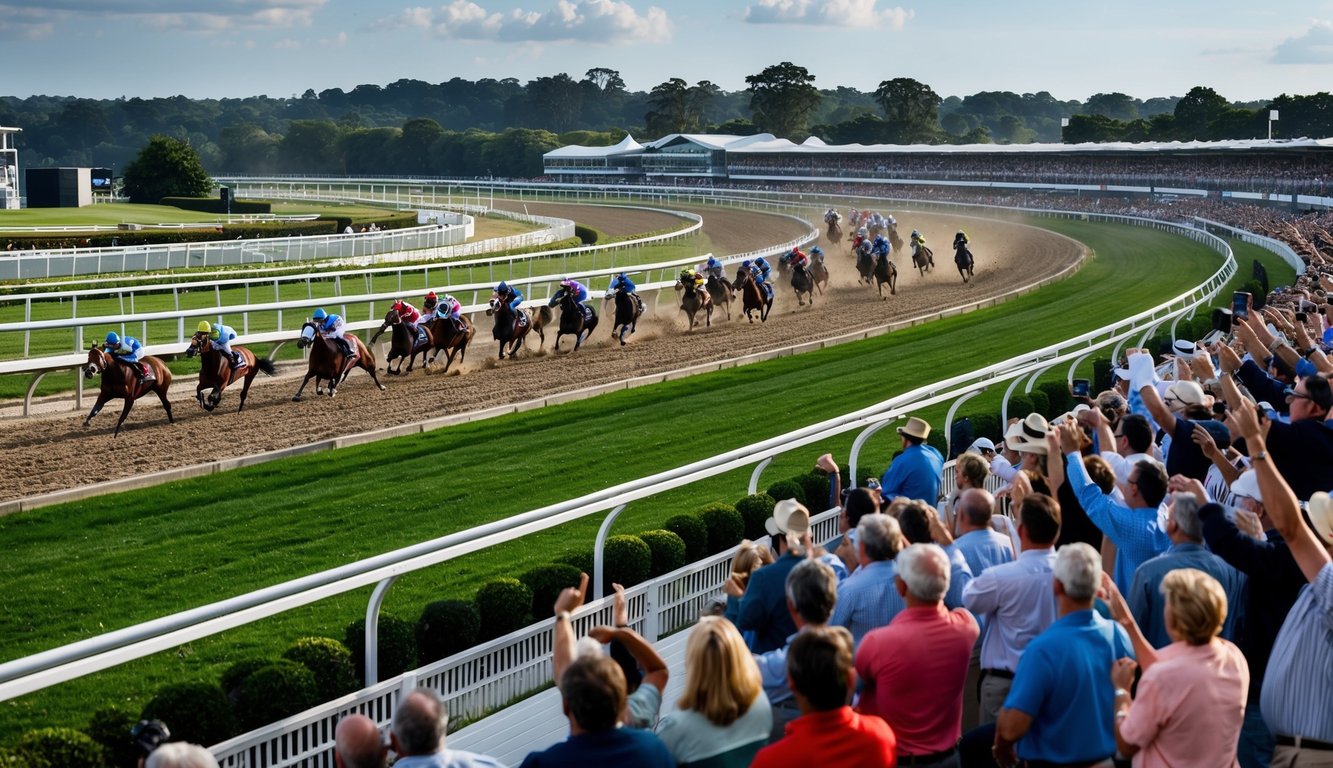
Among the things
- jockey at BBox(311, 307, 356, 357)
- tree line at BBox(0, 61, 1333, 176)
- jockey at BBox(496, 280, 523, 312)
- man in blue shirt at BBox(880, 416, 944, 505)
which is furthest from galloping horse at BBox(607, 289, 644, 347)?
tree line at BBox(0, 61, 1333, 176)

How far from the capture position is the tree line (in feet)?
275

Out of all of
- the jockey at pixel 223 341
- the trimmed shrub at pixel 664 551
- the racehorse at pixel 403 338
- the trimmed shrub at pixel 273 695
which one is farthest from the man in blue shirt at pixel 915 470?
the racehorse at pixel 403 338

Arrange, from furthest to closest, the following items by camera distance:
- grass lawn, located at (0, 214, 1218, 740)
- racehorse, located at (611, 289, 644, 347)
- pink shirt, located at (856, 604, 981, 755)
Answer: racehorse, located at (611, 289, 644, 347)
grass lawn, located at (0, 214, 1218, 740)
pink shirt, located at (856, 604, 981, 755)

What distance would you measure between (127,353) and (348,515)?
3537 mm

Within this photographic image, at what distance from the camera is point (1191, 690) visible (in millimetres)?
3191

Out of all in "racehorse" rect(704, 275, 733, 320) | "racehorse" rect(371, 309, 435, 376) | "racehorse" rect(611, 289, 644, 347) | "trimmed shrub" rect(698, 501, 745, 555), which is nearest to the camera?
"trimmed shrub" rect(698, 501, 745, 555)

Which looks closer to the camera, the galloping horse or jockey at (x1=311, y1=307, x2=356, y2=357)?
jockey at (x1=311, y1=307, x2=356, y2=357)

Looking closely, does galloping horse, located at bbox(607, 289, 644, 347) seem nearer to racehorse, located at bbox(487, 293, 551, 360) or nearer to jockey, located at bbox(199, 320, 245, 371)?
racehorse, located at bbox(487, 293, 551, 360)

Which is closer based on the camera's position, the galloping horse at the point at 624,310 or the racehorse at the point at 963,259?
the galloping horse at the point at 624,310

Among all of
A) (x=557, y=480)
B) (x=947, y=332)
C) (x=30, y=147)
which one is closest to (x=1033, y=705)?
(x=557, y=480)

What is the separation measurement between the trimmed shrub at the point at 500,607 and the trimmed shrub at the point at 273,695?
1.04 meters

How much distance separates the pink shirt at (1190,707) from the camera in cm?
320

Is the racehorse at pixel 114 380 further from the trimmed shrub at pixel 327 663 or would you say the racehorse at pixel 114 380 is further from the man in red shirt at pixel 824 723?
the man in red shirt at pixel 824 723

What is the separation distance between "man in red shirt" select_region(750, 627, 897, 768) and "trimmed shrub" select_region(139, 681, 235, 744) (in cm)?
185
